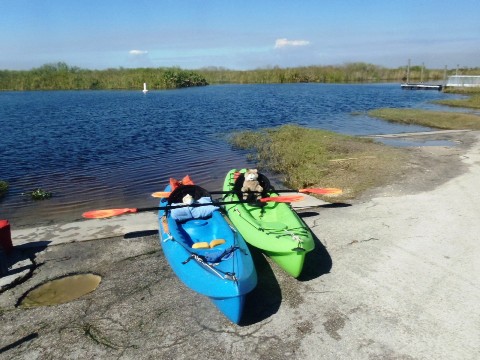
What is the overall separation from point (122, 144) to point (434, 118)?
21.7m

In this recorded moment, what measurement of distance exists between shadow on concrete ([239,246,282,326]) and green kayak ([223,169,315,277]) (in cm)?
32

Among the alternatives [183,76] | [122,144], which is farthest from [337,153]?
[183,76]

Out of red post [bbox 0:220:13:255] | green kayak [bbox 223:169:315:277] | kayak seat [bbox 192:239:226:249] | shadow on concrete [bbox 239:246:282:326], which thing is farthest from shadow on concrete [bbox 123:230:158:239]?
shadow on concrete [bbox 239:246:282:326]

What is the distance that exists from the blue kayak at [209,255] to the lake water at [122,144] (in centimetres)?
421

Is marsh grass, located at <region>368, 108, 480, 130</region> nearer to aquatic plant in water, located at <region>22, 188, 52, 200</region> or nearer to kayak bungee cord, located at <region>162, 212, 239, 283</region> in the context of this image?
kayak bungee cord, located at <region>162, 212, 239, 283</region>

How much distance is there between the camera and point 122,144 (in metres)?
21.3

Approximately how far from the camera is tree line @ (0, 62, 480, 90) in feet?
202

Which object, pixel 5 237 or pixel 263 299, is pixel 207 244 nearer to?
pixel 263 299

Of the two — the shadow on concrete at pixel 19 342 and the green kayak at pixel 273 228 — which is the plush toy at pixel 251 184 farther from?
the shadow on concrete at pixel 19 342

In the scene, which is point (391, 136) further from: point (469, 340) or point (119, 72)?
point (119, 72)

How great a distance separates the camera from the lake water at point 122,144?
1284cm

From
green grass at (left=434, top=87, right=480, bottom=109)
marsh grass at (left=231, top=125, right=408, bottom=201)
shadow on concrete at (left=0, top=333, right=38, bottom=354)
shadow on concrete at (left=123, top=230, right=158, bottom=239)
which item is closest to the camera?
shadow on concrete at (left=0, top=333, right=38, bottom=354)

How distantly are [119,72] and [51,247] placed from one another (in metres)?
67.1

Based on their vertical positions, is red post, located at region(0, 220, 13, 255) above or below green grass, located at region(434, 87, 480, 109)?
below
